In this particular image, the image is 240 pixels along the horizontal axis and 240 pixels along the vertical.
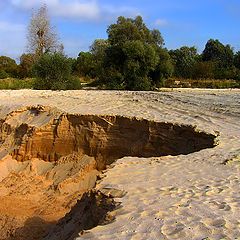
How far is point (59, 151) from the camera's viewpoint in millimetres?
12148

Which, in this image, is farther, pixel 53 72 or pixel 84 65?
pixel 84 65

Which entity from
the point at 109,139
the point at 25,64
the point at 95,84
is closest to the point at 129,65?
the point at 95,84

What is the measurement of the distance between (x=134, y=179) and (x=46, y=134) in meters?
6.34

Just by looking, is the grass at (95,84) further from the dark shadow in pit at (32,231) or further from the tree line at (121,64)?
the dark shadow in pit at (32,231)

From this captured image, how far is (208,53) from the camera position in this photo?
50.1 meters

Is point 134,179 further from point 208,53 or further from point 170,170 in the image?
point 208,53

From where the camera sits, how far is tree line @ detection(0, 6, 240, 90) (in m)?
23.6

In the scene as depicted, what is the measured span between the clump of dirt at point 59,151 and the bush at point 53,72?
9950mm

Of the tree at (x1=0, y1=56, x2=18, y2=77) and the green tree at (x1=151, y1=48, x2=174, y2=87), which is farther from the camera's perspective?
the tree at (x1=0, y1=56, x2=18, y2=77)

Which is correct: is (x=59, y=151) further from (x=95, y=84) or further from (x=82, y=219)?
(x=95, y=84)

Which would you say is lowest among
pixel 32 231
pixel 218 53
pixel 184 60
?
pixel 32 231

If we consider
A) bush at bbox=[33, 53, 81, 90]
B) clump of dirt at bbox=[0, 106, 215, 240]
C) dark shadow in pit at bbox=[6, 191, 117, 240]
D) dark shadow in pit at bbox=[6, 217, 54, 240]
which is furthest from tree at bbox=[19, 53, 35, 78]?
dark shadow in pit at bbox=[6, 191, 117, 240]

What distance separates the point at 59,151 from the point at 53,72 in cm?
1187

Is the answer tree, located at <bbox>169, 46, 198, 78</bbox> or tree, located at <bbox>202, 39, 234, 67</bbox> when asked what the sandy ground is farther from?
tree, located at <bbox>202, 39, 234, 67</bbox>
